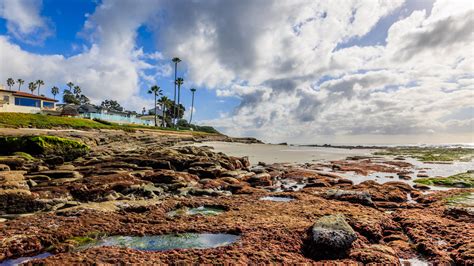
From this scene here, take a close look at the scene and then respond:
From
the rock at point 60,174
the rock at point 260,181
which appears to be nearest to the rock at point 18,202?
the rock at point 60,174

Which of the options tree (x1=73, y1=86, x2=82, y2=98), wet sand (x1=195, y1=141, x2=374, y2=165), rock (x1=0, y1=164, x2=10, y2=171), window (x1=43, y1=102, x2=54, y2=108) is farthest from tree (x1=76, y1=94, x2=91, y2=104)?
rock (x1=0, y1=164, x2=10, y2=171)

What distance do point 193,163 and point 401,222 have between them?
14890 millimetres

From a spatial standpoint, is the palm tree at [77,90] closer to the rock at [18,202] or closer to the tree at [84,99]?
the tree at [84,99]

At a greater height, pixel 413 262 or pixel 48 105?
pixel 48 105

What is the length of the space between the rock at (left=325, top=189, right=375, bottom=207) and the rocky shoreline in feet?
0.15

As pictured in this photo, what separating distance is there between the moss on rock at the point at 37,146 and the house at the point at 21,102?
1521 inches

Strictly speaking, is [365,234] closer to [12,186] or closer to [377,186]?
[377,186]

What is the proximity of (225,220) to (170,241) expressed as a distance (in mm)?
2134

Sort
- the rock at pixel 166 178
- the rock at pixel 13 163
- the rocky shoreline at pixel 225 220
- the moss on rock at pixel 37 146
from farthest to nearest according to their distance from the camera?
the moss on rock at pixel 37 146 → the rock at pixel 166 178 → the rock at pixel 13 163 → the rocky shoreline at pixel 225 220

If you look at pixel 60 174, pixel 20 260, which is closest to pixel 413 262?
pixel 20 260

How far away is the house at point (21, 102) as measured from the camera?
50.9 meters

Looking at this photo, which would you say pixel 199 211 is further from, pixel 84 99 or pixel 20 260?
pixel 84 99

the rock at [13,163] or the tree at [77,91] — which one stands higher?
the tree at [77,91]

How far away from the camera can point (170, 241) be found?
294 inches
